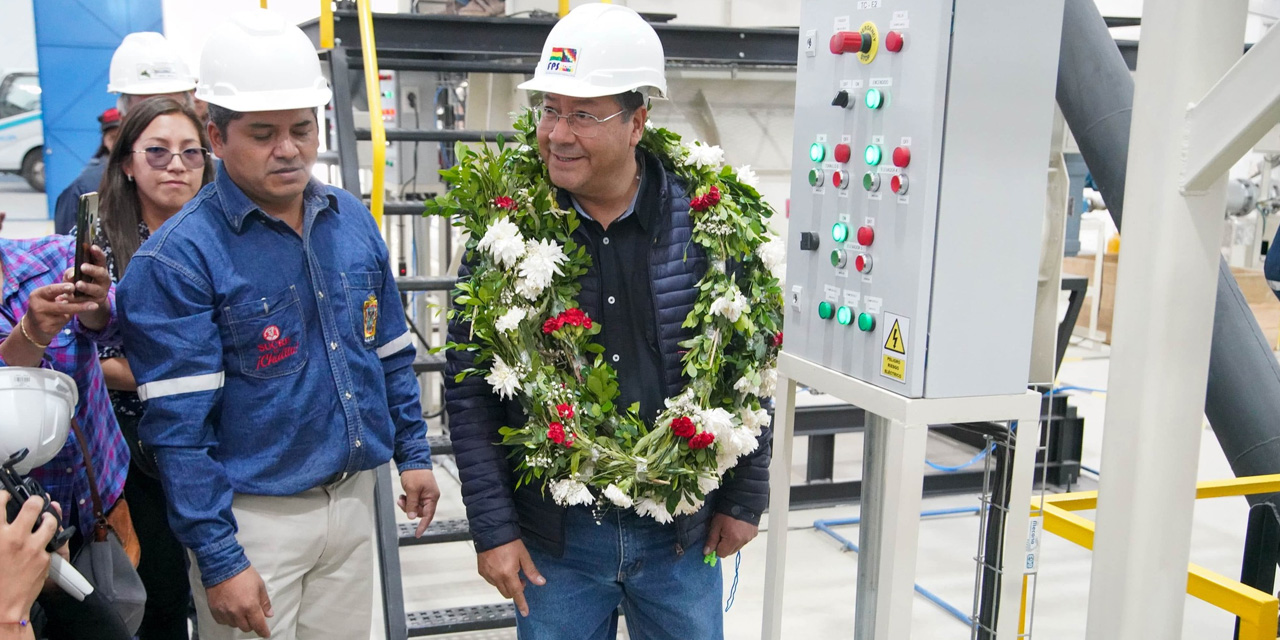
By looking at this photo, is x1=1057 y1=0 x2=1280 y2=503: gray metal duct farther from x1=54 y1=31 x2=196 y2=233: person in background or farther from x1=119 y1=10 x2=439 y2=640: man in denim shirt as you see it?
x1=54 y1=31 x2=196 y2=233: person in background

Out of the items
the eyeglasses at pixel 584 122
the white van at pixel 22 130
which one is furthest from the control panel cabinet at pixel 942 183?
the white van at pixel 22 130

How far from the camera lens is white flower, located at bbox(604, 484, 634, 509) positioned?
2342 millimetres

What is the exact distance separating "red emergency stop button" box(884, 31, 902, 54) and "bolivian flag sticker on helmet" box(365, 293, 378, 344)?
4.48 feet

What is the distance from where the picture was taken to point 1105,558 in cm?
200

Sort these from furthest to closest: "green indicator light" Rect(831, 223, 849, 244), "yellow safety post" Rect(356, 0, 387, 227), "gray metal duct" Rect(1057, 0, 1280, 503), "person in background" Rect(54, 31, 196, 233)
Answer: "person in background" Rect(54, 31, 196, 233) → "yellow safety post" Rect(356, 0, 387, 227) → "gray metal duct" Rect(1057, 0, 1280, 503) → "green indicator light" Rect(831, 223, 849, 244)

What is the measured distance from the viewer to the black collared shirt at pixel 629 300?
2471 millimetres

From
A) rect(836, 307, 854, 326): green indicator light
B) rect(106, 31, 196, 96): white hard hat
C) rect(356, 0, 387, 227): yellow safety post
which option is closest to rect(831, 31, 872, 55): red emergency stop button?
rect(836, 307, 854, 326): green indicator light

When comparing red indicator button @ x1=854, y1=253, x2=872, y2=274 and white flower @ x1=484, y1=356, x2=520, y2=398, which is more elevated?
red indicator button @ x1=854, y1=253, x2=872, y2=274

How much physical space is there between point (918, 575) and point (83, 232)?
4.20 metres

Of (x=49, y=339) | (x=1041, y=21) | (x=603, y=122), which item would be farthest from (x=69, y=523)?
(x=1041, y=21)

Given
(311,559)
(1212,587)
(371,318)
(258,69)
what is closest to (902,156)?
(1212,587)

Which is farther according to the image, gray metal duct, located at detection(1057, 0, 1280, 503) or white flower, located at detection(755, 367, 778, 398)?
gray metal duct, located at detection(1057, 0, 1280, 503)

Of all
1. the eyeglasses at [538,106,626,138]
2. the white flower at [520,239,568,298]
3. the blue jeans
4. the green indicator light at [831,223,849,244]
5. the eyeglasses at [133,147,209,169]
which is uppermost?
the eyeglasses at [538,106,626,138]

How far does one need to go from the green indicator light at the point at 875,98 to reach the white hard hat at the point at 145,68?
138 inches
